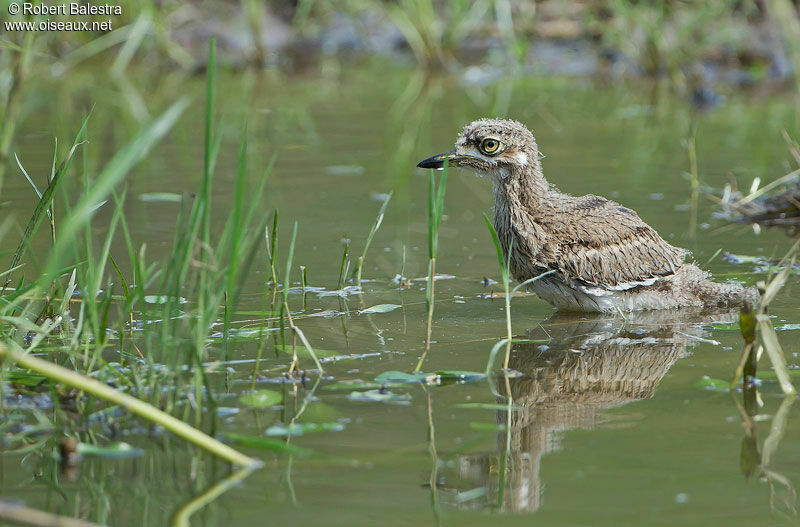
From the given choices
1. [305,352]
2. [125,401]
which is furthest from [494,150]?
[125,401]

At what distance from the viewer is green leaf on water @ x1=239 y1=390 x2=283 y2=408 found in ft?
14.2

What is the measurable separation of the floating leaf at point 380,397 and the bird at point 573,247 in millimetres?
1600

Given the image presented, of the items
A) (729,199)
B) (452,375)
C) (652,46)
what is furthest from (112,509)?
(652,46)

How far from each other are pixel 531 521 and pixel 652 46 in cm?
1245

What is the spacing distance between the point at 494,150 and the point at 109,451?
124 inches

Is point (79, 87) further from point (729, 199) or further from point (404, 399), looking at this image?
point (404, 399)

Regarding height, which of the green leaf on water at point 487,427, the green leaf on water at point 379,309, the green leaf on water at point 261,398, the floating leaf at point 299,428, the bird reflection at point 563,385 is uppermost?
the green leaf on water at point 261,398

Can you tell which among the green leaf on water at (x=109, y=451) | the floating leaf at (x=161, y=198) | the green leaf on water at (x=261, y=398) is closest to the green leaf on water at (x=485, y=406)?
the green leaf on water at (x=261, y=398)

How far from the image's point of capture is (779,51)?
15969mm

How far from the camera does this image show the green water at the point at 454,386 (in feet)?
11.6

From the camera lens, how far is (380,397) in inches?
175

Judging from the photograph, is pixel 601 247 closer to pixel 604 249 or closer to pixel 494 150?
pixel 604 249

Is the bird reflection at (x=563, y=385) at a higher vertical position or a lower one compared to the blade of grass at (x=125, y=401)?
lower

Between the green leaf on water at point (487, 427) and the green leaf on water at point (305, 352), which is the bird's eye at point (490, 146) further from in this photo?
the green leaf on water at point (487, 427)
